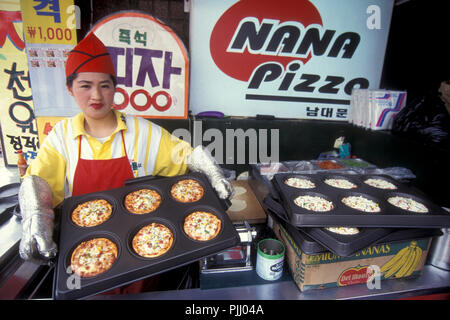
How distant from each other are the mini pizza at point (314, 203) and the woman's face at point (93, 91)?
1472 mm

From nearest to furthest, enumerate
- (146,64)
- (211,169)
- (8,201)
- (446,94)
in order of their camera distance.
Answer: (211,169)
(8,201)
(446,94)
(146,64)

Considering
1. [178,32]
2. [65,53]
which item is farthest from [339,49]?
[65,53]

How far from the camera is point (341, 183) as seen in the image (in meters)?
1.91

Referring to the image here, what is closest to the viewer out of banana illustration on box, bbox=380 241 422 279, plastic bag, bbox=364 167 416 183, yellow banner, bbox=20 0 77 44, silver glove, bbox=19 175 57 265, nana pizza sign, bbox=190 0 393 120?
silver glove, bbox=19 175 57 265

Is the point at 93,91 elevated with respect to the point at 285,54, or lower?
lower

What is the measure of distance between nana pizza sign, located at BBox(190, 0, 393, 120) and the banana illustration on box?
7.71ft

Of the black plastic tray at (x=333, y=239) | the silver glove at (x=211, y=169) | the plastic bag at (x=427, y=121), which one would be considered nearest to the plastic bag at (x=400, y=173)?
the plastic bag at (x=427, y=121)

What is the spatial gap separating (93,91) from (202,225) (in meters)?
1.17

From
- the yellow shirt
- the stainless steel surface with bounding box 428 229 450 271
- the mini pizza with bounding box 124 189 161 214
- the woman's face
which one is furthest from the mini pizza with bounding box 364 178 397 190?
the woman's face

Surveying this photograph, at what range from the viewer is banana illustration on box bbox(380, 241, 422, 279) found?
1.50m

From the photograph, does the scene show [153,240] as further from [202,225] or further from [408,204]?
[408,204]

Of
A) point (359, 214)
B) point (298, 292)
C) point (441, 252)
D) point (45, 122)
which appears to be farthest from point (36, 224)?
point (441, 252)

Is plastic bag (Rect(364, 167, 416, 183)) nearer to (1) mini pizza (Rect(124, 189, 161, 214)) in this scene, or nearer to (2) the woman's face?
(1) mini pizza (Rect(124, 189, 161, 214))
